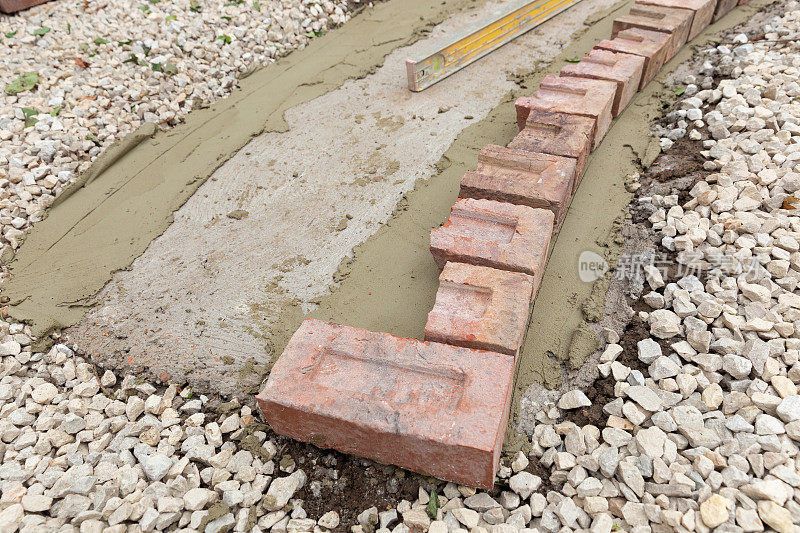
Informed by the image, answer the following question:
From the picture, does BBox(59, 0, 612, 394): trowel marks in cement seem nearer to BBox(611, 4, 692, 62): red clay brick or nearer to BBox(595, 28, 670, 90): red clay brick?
BBox(595, 28, 670, 90): red clay brick

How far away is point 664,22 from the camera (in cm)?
458

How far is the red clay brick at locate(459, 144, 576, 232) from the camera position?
124 inches

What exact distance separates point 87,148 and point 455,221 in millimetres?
3046

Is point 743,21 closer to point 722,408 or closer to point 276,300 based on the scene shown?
point 722,408

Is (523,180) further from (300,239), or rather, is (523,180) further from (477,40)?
(477,40)

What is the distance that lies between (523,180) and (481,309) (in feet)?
3.44

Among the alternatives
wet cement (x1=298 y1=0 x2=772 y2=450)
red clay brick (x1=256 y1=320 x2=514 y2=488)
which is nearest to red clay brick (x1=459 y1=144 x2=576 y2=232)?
wet cement (x1=298 y1=0 x2=772 y2=450)

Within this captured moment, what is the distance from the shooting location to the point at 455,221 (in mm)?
3059

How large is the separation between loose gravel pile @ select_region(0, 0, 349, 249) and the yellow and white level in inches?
60.9

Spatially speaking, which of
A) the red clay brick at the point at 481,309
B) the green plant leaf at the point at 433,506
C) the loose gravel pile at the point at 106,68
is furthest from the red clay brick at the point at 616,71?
the green plant leaf at the point at 433,506

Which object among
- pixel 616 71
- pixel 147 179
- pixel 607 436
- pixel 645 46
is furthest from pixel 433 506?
pixel 645 46

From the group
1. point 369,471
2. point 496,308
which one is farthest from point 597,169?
point 369,471

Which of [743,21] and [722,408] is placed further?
[743,21]

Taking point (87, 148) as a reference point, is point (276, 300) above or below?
below
